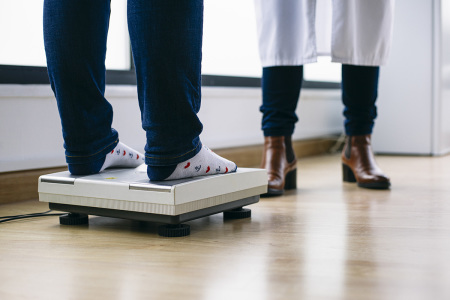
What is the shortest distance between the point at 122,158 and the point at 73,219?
0.57 ft

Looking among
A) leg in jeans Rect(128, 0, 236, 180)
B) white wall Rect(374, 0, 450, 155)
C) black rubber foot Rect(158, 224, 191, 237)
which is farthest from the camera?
white wall Rect(374, 0, 450, 155)

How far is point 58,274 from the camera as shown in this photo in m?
0.88

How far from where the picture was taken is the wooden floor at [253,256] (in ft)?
2.60

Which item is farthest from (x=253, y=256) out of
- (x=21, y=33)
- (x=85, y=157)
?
(x=21, y=33)

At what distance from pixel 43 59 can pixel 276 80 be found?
726 millimetres

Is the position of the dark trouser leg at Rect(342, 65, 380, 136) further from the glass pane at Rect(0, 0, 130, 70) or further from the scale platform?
the glass pane at Rect(0, 0, 130, 70)

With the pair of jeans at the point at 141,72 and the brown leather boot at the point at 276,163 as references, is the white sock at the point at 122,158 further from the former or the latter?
the brown leather boot at the point at 276,163

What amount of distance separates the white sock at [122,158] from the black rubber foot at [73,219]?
0.11m

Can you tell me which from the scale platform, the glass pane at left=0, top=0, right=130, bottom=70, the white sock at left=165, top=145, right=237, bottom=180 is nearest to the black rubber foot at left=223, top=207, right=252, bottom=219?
the scale platform

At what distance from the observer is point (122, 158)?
1.32 meters

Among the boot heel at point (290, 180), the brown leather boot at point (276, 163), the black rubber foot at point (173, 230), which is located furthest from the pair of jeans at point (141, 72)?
the boot heel at point (290, 180)

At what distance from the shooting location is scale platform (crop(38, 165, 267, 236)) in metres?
1.10

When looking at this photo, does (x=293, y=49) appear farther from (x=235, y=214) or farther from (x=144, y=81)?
(x=144, y=81)

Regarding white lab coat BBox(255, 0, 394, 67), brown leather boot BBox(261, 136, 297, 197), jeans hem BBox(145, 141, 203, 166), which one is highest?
white lab coat BBox(255, 0, 394, 67)
